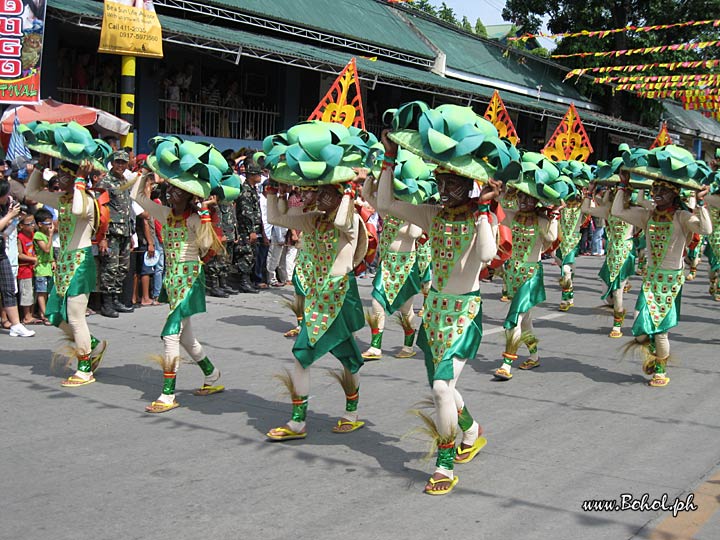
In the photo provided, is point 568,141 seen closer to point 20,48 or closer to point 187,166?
point 20,48

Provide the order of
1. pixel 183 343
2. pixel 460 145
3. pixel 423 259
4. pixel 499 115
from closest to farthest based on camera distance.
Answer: pixel 460 145 → pixel 183 343 → pixel 423 259 → pixel 499 115

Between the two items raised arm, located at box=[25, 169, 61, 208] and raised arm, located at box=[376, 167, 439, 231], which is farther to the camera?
raised arm, located at box=[25, 169, 61, 208]

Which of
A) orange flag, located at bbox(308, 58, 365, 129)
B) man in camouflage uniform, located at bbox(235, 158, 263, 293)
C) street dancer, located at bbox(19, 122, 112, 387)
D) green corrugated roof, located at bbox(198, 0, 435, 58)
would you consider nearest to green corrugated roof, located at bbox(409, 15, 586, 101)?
green corrugated roof, located at bbox(198, 0, 435, 58)

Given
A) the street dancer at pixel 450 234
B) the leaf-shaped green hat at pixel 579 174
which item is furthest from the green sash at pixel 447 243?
the leaf-shaped green hat at pixel 579 174

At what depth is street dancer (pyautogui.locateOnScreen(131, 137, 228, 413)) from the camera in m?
7.04

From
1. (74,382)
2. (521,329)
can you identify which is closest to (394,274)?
(521,329)

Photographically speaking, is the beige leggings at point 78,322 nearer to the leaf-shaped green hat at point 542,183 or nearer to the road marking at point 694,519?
the leaf-shaped green hat at point 542,183

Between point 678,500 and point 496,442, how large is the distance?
148 centimetres

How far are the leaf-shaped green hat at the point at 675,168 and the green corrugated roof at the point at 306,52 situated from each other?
864 cm

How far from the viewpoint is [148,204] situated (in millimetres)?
7438

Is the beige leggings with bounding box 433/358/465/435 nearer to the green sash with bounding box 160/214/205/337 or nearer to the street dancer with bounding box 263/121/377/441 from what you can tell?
the street dancer with bounding box 263/121/377/441

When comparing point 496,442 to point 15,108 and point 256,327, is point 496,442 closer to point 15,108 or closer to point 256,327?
point 256,327

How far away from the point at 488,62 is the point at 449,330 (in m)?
23.3

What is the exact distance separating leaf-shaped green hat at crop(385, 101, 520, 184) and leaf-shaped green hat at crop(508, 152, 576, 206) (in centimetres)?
289
